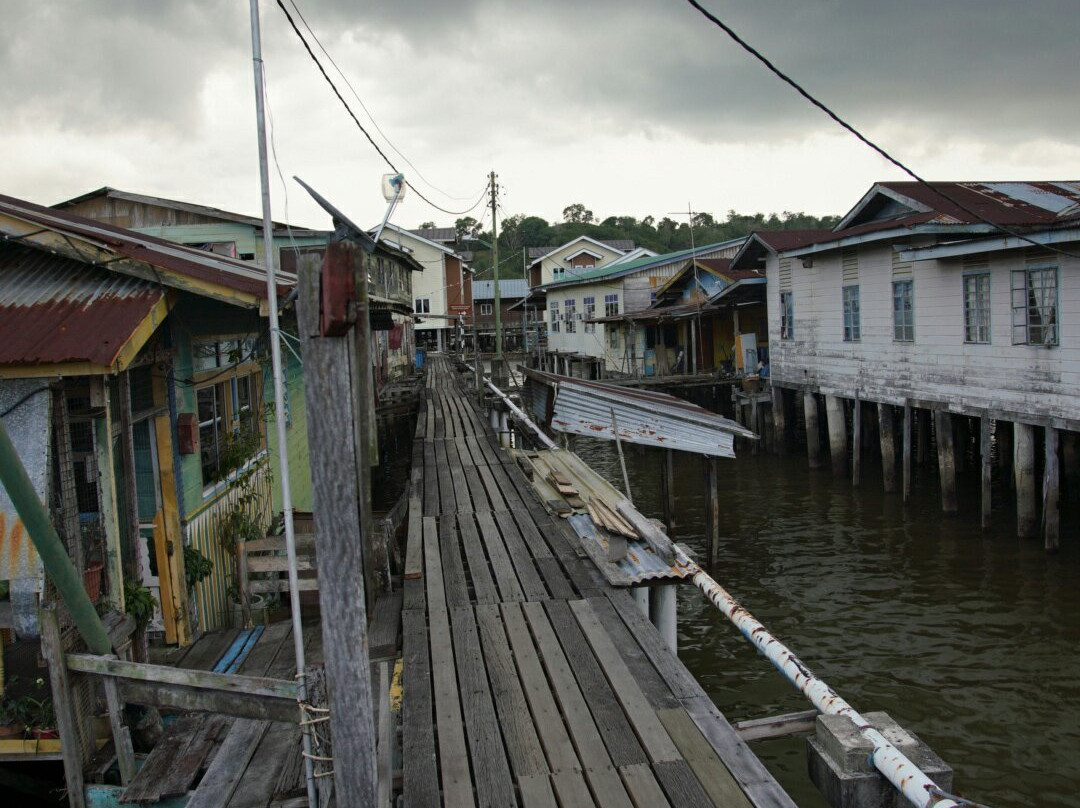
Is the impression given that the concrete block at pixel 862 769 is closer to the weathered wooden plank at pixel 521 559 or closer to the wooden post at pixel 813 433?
the weathered wooden plank at pixel 521 559

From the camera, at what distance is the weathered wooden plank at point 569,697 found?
14.1 ft

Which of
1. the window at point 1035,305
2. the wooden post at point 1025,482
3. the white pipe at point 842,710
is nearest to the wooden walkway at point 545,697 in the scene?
the white pipe at point 842,710

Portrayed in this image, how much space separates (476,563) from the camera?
7.79 metres

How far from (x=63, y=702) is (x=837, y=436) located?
60.7 feet

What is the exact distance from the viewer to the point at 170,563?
6988mm

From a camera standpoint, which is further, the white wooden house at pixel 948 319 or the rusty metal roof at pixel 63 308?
the white wooden house at pixel 948 319

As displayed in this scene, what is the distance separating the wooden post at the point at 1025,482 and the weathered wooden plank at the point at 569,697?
10.9 metres

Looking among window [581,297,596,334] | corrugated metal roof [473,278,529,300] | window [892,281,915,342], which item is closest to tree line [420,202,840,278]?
corrugated metal roof [473,278,529,300]

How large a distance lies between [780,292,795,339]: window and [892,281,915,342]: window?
4983 mm

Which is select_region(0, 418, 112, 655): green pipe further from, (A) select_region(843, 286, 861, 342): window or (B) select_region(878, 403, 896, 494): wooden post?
(A) select_region(843, 286, 861, 342): window

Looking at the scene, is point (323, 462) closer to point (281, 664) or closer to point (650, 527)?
point (281, 664)

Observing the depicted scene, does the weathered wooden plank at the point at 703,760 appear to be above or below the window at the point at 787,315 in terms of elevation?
below

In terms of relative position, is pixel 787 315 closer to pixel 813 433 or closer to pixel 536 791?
pixel 813 433

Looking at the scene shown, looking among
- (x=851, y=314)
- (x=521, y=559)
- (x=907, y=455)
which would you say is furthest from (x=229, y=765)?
(x=851, y=314)
